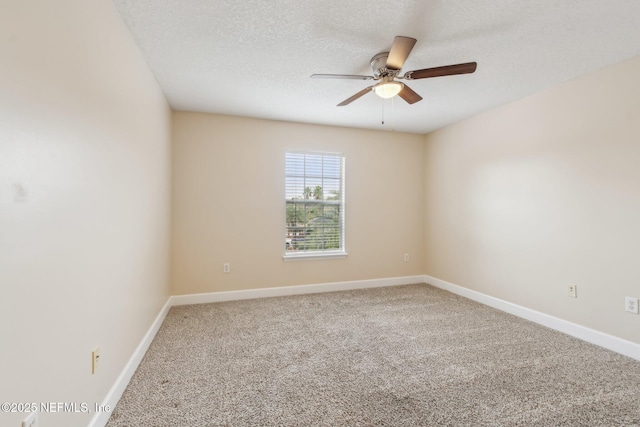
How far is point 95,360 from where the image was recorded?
4.76ft

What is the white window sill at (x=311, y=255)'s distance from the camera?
13.0 feet

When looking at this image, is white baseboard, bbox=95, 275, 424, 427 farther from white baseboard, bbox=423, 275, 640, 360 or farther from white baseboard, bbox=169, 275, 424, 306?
white baseboard, bbox=423, 275, 640, 360

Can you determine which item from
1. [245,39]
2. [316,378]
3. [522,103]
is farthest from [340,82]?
[316,378]

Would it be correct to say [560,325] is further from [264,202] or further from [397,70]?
[264,202]

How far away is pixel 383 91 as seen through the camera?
228 cm

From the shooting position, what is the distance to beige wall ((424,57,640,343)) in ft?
7.69

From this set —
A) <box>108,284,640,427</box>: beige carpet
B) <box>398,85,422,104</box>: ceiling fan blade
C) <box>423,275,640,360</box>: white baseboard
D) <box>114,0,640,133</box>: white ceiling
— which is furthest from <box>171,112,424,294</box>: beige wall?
<box>398,85,422,104</box>: ceiling fan blade

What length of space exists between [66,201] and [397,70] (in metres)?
2.12

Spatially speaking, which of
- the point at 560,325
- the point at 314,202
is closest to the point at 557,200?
the point at 560,325

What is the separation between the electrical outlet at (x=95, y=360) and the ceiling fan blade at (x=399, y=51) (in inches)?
94.7

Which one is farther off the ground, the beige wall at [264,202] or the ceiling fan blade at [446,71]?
the ceiling fan blade at [446,71]

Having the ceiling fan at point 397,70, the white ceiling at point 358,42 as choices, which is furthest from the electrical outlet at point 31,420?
the ceiling fan at point 397,70

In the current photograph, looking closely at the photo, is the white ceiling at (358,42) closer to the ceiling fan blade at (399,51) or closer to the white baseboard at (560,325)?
the ceiling fan blade at (399,51)

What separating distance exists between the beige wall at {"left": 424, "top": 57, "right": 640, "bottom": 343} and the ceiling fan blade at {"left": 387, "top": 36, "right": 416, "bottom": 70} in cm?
194
